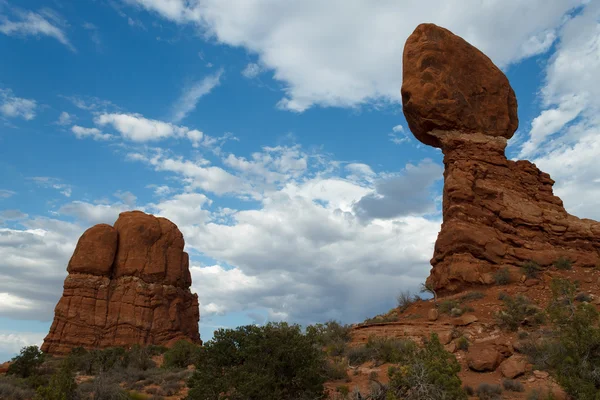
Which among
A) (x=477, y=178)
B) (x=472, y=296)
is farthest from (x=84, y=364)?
(x=477, y=178)

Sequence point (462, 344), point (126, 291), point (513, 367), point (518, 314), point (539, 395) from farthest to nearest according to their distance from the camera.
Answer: point (126, 291)
point (518, 314)
point (462, 344)
point (513, 367)
point (539, 395)

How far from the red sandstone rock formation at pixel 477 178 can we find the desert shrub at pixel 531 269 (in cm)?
39

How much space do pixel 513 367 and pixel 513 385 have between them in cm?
118

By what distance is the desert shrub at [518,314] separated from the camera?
16594 mm

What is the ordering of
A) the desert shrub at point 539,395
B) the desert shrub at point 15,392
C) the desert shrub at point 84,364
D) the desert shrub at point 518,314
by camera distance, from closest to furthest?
the desert shrub at point 539,395 < the desert shrub at point 15,392 < the desert shrub at point 518,314 < the desert shrub at point 84,364

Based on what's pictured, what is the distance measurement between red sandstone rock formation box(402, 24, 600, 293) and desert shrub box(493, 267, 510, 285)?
1.27 feet

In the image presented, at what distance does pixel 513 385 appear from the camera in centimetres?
1185

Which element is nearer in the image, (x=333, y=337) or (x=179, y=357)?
(x=333, y=337)

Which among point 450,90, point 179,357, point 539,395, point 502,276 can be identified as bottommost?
point 539,395

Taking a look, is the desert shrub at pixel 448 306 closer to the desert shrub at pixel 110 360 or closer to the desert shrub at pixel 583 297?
the desert shrub at pixel 583 297

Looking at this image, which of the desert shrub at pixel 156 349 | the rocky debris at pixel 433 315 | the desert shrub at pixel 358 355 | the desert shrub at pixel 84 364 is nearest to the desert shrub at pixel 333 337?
the desert shrub at pixel 358 355

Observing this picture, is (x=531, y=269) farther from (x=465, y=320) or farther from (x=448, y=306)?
(x=465, y=320)

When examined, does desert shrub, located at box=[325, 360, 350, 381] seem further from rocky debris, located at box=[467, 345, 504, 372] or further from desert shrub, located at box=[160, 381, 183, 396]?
desert shrub, located at box=[160, 381, 183, 396]

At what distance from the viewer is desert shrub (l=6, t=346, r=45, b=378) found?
2139 cm
